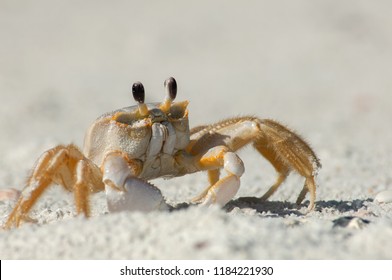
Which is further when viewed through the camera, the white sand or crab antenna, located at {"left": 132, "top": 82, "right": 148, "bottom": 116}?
crab antenna, located at {"left": 132, "top": 82, "right": 148, "bottom": 116}

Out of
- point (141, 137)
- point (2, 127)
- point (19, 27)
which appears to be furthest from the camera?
point (19, 27)

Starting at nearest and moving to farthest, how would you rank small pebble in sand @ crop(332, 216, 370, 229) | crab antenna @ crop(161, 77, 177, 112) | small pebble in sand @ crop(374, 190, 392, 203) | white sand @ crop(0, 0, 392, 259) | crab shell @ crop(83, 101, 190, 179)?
white sand @ crop(0, 0, 392, 259)
small pebble in sand @ crop(332, 216, 370, 229)
crab shell @ crop(83, 101, 190, 179)
crab antenna @ crop(161, 77, 177, 112)
small pebble in sand @ crop(374, 190, 392, 203)

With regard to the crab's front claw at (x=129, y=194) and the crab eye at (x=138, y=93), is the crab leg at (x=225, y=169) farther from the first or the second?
the crab eye at (x=138, y=93)

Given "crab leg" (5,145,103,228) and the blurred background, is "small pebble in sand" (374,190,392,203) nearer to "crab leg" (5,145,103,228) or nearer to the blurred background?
"crab leg" (5,145,103,228)

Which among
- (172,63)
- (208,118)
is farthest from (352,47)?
(208,118)

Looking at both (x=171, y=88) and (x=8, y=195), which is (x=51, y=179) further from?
(x=8, y=195)

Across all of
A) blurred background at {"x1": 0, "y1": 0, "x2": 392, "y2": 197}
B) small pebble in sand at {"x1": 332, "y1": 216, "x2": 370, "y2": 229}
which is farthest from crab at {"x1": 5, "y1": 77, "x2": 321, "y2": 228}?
blurred background at {"x1": 0, "y1": 0, "x2": 392, "y2": 197}

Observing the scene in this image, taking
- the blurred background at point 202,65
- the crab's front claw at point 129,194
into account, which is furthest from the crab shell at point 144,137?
the blurred background at point 202,65
